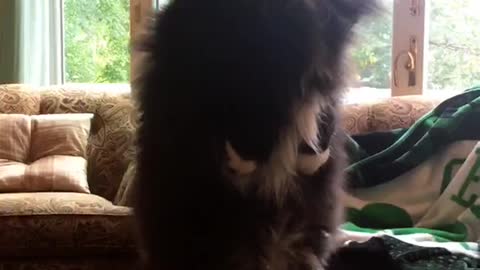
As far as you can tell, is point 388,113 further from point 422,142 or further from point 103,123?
point 103,123

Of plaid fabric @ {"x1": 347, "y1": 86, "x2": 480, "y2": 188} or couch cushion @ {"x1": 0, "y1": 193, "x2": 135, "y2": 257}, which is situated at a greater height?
plaid fabric @ {"x1": 347, "y1": 86, "x2": 480, "y2": 188}

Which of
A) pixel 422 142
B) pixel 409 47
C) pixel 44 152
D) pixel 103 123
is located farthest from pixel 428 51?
pixel 44 152

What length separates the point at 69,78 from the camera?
3.82 m

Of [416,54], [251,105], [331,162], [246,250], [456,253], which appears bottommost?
[456,253]

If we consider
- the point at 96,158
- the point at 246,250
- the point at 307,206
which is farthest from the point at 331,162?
the point at 96,158

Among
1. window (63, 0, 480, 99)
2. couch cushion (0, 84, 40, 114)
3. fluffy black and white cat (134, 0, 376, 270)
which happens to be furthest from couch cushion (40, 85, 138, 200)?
fluffy black and white cat (134, 0, 376, 270)

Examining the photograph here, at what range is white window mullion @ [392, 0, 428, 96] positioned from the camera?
2.99 metres

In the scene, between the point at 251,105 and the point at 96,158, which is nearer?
the point at 251,105

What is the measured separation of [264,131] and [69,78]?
9.59 feet

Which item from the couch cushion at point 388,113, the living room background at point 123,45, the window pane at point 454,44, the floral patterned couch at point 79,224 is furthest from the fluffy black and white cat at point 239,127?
the window pane at point 454,44

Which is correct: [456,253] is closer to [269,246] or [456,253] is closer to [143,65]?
[269,246]

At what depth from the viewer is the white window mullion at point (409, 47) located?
299 centimetres

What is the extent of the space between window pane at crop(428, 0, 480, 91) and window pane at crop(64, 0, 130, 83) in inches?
60.1

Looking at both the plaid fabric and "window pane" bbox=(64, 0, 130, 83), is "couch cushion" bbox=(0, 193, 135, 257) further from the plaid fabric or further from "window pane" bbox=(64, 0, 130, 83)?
"window pane" bbox=(64, 0, 130, 83)
